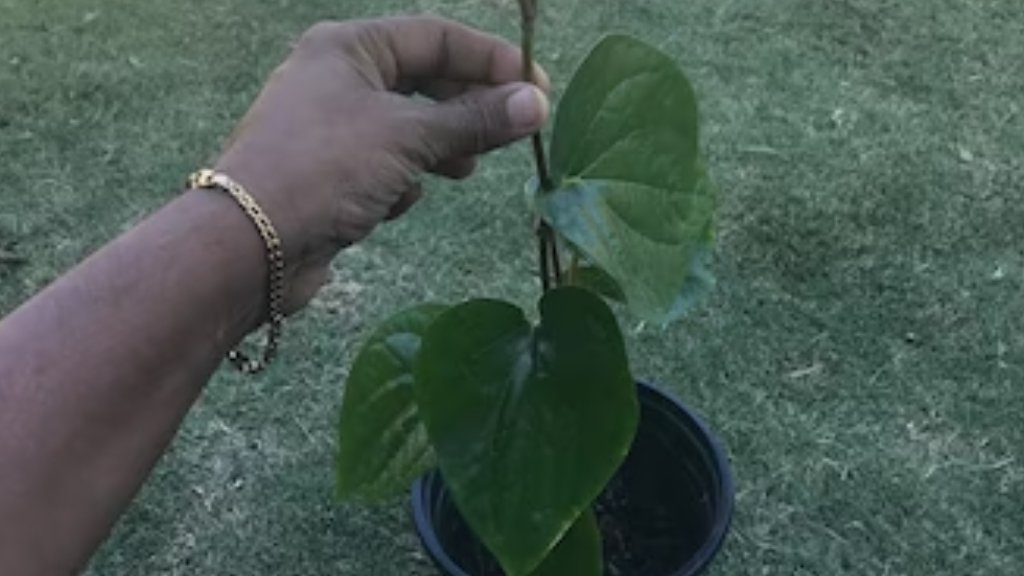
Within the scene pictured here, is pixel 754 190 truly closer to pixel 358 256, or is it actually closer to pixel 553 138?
pixel 358 256

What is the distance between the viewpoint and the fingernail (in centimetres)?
85

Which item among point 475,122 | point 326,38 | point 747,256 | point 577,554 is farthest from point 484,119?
point 747,256

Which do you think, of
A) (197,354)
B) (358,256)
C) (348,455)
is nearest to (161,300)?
(197,354)

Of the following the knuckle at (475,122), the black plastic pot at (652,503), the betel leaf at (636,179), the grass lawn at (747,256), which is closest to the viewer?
the betel leaf at (636,179)

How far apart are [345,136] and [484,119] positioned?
0.08 metres

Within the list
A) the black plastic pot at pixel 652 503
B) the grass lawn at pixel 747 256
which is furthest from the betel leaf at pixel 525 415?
the grass lawn at pixel 747 256

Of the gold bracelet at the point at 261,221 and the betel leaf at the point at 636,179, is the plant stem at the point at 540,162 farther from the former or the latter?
the gold bracelet at the point at 261,221

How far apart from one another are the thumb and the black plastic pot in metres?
0.34

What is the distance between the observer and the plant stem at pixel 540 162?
2.51 feet

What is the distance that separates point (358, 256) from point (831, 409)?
0.52m

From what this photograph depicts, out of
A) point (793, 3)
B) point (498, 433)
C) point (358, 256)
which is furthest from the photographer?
point (793, 3)

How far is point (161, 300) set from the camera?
0.82m

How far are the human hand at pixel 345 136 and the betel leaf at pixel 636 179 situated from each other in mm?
72

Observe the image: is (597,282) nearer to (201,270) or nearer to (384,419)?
(384,419)
